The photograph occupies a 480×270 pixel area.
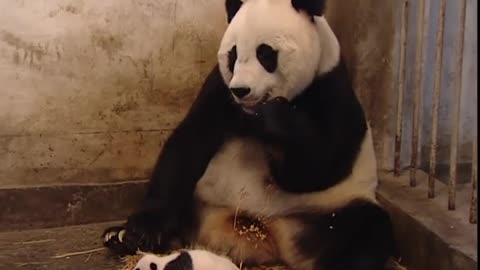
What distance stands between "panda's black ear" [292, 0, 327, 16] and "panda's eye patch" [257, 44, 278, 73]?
179 millimetres

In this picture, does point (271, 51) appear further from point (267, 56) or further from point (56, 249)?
point (56, 249)

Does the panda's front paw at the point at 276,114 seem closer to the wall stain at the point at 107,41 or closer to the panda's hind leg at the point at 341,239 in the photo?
the panda's hind leg at the point at 341,239

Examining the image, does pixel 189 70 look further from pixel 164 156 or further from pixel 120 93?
pixel 164 156

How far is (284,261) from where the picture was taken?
108 inches

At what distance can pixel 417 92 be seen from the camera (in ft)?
9.81

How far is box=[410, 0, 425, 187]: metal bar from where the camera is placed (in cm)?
295

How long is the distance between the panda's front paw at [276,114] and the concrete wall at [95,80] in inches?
33.0

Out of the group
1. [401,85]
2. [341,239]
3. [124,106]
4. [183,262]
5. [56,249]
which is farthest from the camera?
[124,106]

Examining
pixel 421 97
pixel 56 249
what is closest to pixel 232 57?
pixel 421 97

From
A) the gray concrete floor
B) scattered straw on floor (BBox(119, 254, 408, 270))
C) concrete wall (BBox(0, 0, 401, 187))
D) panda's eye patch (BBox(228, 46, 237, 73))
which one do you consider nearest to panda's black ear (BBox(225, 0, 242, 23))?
panda's eye patch (BBox(228, 46, 237, 73))

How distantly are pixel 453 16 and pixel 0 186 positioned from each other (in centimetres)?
185

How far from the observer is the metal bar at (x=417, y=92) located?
2.95m

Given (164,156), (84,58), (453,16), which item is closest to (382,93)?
(453,16)

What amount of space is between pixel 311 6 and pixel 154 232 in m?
0.91
